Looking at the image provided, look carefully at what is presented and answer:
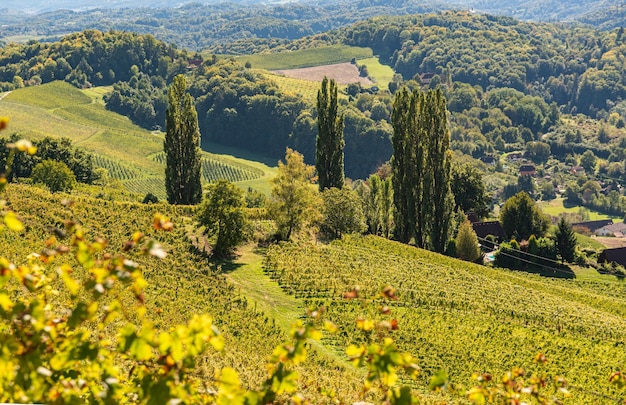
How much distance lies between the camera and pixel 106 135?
128750 mm

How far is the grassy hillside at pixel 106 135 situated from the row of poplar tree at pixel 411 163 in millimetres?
54914

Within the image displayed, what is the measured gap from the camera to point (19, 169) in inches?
2227

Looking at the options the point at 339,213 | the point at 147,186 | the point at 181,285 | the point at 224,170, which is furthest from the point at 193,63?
the point at 181,285

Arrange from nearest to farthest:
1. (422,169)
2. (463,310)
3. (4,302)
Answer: (4,302) → (463,310) → (422,169)

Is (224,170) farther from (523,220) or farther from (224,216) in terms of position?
(224,216)

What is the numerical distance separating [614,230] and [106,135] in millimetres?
105445

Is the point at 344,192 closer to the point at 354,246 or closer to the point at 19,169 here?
the point at 354,246

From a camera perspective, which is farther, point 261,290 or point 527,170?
point 527,170

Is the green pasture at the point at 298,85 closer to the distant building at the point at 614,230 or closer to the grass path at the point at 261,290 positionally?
the distant building at the point at 614,230

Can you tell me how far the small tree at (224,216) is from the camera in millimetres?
34500

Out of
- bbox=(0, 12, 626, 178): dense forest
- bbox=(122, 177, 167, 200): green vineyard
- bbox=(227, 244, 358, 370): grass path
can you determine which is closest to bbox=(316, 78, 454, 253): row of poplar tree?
bbox=(227, 244, 358, 370): grass path

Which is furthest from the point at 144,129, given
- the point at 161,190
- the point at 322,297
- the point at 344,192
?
the point at 322,297

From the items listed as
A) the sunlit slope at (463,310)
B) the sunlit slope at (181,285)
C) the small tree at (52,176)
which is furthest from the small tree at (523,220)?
the small tree at (52,176)

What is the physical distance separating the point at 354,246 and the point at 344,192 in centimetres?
458
